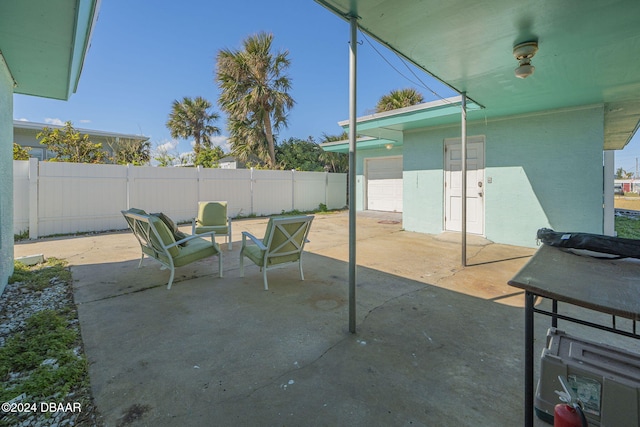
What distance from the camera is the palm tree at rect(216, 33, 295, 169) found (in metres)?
13.3

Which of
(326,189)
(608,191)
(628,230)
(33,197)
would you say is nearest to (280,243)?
(608,191)

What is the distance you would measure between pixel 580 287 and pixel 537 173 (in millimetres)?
5857

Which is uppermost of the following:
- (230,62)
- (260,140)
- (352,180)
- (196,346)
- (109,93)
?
(230,62)

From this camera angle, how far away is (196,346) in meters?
2.43

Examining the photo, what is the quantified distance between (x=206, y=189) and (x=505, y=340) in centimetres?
986

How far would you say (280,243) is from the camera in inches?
153

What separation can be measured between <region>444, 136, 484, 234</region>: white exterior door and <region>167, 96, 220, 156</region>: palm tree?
48.8 ft

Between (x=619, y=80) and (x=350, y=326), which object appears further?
(x=619, y=80)

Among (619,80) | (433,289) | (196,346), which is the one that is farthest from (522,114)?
(196,346)

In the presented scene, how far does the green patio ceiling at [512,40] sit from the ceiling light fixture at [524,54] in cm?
7

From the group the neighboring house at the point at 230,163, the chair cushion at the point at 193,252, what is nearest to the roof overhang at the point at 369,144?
the chair cushion at the point at 193,252

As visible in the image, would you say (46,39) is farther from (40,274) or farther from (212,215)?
(212,215)

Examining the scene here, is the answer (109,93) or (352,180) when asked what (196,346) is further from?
(109,93)

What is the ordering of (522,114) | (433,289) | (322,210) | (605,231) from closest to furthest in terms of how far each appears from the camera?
(433,289) → (605,231) → (522,114) → (322,210)
